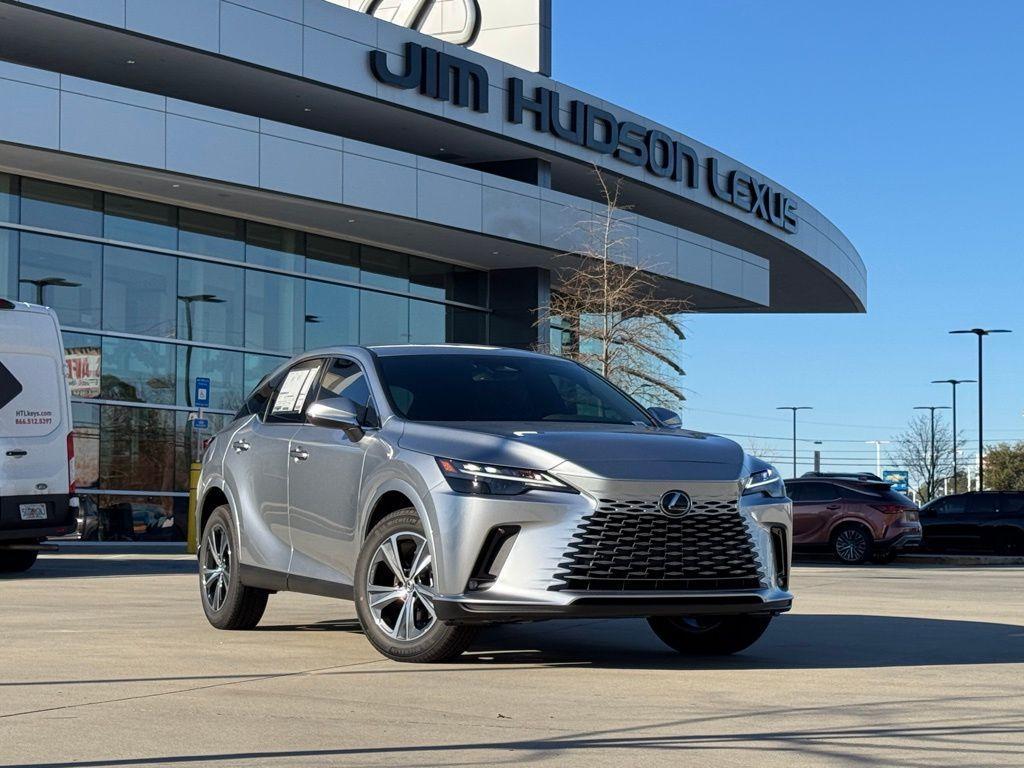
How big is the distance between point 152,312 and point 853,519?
1350 cm

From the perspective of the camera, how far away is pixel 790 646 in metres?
9.35

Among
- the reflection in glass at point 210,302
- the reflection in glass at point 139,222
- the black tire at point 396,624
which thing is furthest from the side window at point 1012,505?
the black tire at point 396,624

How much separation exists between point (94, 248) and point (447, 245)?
28.8ft

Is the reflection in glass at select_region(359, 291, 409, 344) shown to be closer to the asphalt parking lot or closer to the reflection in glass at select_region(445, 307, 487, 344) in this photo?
the reflection in glass at select_region(445, 307, 487, 344)

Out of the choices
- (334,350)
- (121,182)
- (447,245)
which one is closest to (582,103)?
(447,245)

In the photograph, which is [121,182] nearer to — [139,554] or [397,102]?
[397,102]

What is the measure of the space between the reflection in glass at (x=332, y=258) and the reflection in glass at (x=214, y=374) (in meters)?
3.11

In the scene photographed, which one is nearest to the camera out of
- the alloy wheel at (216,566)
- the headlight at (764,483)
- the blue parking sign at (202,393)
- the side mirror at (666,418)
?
the headlight at (764,483)

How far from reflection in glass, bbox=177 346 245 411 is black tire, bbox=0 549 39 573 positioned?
1269 centimetres

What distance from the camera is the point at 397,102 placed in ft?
103

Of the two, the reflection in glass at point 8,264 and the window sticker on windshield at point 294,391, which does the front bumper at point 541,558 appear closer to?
the window sticker on windshield at point 294,391

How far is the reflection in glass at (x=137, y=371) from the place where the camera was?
96.5 feet

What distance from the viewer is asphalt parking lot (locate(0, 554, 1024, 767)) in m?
5.50

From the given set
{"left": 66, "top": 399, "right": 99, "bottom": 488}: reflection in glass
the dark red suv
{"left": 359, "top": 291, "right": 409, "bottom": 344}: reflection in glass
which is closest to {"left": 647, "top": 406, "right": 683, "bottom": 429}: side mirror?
the dark red suv
